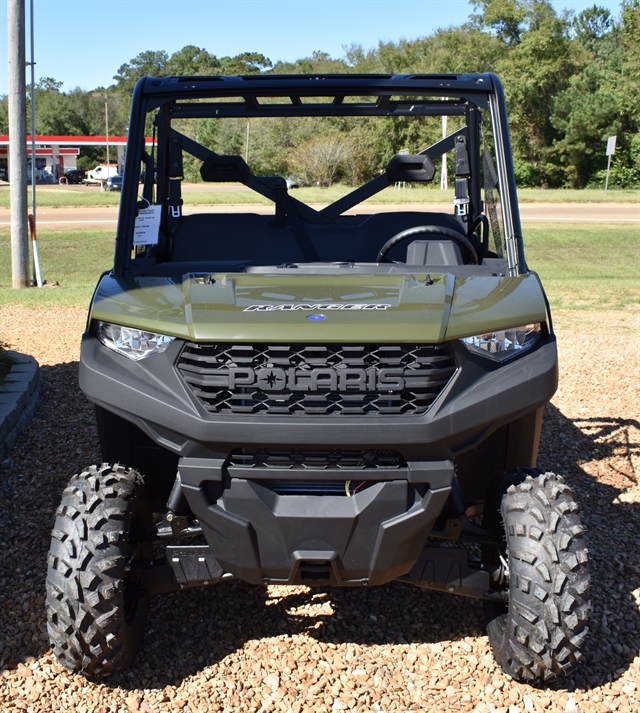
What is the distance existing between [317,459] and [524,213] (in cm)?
2352

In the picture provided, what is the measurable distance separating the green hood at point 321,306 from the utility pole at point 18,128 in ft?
28.6

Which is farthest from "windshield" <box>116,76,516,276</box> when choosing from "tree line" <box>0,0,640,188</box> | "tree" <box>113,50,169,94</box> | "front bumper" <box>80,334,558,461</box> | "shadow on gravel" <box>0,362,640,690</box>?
"tree" <box>113,50,169,94</box>

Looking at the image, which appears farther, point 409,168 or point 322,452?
point 409,168

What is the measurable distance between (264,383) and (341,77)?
65.1 inches

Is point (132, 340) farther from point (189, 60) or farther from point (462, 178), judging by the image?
point (189, 60)

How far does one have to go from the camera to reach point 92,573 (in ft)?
9.00

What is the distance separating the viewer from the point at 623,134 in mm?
44344

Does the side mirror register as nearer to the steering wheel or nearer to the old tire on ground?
the steering wheel

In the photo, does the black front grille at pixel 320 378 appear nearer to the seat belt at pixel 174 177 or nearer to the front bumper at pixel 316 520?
the front bumper at pixel 316 520

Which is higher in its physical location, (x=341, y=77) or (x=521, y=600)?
(x=341, y=77)

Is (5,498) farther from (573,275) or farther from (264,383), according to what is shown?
(573,275)

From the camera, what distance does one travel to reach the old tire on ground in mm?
2727

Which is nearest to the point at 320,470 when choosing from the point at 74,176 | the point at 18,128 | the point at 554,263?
the point at 18,128

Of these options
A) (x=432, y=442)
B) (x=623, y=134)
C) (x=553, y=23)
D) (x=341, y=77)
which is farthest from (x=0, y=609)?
(x=553, y=23)
